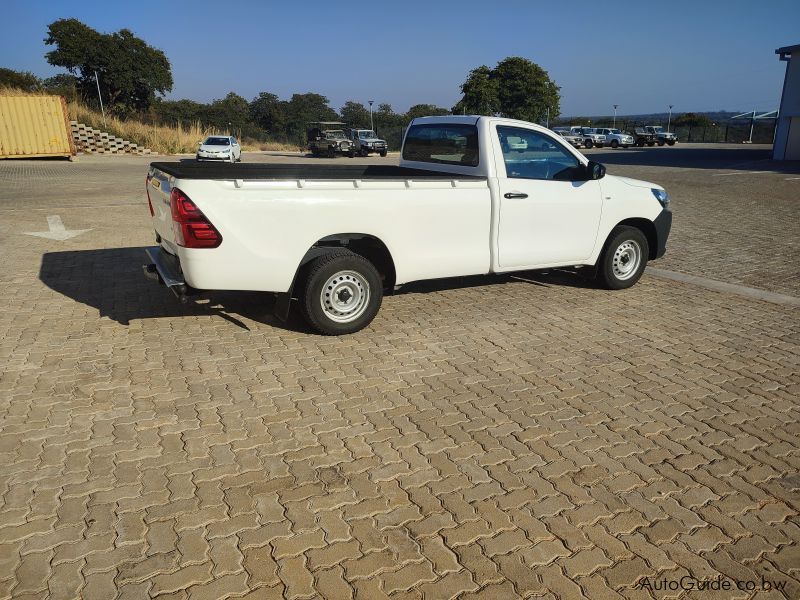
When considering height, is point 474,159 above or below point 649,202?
above

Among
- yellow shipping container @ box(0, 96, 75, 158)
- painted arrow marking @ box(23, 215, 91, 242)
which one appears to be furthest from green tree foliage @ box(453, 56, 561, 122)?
painted arrow marking @ box(23, 215, 91, 242)

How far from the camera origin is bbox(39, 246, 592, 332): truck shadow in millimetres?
6059

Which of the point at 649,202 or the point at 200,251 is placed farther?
the point at 649,202

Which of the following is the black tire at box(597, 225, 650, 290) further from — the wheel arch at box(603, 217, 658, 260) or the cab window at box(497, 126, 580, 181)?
the cab window at box(497, 126, 580, 181)

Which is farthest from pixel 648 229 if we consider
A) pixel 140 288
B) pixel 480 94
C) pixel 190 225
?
pixel 480 94

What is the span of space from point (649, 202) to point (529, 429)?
4.27 metres

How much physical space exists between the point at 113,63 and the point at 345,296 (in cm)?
5281

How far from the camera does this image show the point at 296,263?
16.8ft

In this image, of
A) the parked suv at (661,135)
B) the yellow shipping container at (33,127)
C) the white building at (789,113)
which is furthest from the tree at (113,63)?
the white building at (789,113)

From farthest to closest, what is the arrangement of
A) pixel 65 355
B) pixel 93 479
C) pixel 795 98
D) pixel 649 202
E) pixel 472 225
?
pixel 795 98 < pixel 649 202 < pixel 472 225 < pixel 65 355 < pixel 93 479

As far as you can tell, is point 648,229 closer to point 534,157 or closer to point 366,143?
point 534,157

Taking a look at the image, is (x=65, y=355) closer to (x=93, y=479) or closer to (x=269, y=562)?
(x=93, y=479)

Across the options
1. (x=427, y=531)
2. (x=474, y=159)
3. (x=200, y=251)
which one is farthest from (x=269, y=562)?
(x=474, y=159)

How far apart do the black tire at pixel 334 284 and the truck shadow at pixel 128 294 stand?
43 centimetres
